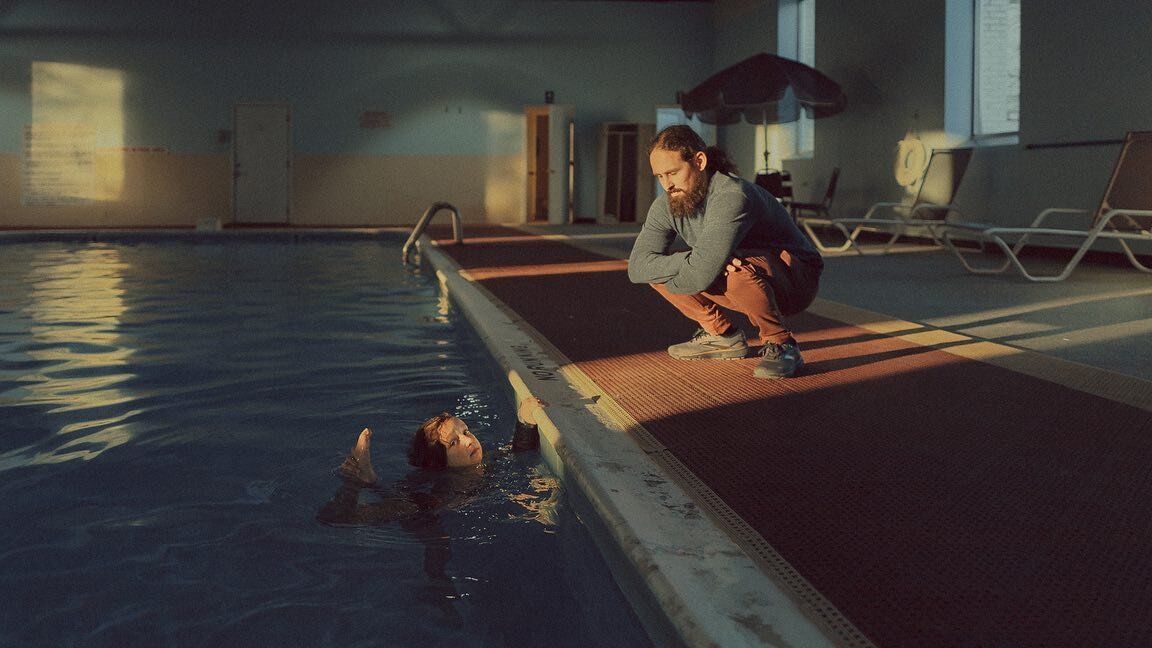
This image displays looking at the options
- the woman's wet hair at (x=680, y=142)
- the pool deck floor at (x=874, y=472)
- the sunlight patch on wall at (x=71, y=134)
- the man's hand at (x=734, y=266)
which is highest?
the sunlight patch on wall at (x=71, y=134)

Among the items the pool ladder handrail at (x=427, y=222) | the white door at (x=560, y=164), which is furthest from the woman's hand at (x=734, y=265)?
the white door at (x=560, y=164)

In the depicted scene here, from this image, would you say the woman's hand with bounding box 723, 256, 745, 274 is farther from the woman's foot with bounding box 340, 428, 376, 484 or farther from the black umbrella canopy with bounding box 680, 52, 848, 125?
the black umbrella canopy with bounding box 680, 52, 848, 125

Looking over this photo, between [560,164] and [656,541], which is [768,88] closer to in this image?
[560,164]

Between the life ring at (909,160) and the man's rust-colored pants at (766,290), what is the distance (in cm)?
763

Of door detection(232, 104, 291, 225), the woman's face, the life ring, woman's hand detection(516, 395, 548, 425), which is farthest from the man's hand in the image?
door detection(232, 104, 291, 225)

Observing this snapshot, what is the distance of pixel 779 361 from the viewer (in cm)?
364

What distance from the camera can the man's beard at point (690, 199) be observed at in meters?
3.50

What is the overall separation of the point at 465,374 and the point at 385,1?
13.4m

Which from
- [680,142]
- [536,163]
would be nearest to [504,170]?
[536,163]

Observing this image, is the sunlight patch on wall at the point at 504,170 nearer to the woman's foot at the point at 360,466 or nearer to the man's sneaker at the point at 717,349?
the man's sneaker at the point at 717,349

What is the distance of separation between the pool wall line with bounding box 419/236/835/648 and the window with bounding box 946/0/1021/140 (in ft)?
26.8

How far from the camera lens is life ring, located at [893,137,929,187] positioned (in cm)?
1093

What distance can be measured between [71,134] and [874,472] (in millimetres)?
16608

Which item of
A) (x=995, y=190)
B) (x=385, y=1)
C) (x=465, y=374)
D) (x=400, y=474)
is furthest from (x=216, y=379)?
(x=385, y=1)
